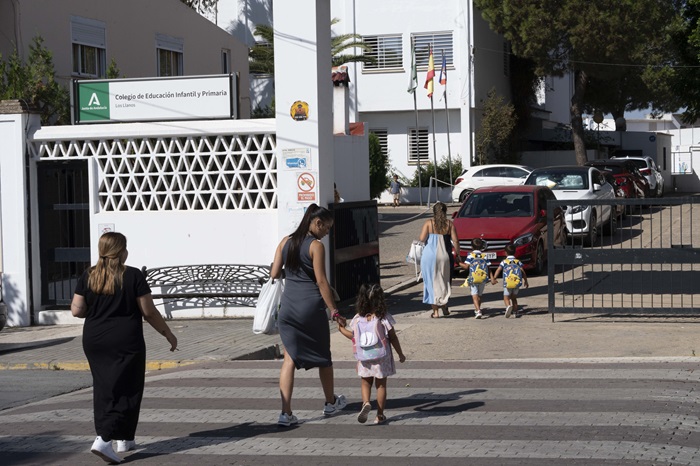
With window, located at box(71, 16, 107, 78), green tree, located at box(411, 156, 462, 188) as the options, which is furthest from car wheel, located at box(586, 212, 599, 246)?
green tree, located at box(411, 156, 462, 188)

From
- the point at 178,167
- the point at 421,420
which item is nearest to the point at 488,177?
the point at 178,167

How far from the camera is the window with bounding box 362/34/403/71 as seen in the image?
43938 mm

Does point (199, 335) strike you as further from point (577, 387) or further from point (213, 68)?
point (213, 68)

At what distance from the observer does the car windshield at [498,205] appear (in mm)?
20359

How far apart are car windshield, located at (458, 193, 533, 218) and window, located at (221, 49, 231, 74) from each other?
1158cm

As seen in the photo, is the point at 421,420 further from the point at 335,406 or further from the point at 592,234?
the point at 592,234

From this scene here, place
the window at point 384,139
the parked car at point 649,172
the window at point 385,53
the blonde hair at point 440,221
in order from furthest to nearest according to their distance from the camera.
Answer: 1. the window at point 384,139
2. the window at point 385,53
3. the parked car at point 649,172
4. the blonde hair at point 440,221

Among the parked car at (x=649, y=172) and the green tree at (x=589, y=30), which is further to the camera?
the green tree at (x=589, y=30)

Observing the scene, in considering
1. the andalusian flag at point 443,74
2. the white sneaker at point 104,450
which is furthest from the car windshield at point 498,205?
the andalusian flag at point 443,74

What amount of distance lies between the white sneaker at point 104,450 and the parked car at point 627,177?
2311 centimetres

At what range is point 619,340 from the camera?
43.7ft

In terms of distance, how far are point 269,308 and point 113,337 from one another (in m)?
2.42

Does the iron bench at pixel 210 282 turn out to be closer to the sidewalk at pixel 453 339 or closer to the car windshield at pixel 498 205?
the sidewalk at pixel 453 339

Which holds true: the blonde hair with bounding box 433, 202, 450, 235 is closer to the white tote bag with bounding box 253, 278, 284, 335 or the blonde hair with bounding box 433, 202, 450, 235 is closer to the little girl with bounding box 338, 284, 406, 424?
the white tote bag with bounding box 253, 278, 284, 335
